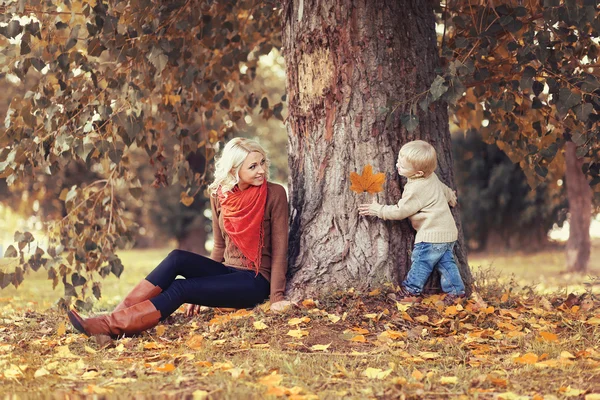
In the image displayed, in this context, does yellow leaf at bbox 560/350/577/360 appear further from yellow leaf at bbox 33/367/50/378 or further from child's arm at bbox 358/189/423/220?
yellow leaf at bbox 33/367/50/378

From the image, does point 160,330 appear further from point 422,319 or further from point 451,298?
point 451,298

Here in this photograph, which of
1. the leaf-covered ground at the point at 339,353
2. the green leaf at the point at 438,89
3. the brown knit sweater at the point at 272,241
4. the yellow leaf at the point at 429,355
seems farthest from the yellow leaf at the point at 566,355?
the brown knit sweater at the point at 272,241

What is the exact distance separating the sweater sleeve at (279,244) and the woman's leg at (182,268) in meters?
0.41

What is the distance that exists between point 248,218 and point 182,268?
530mm

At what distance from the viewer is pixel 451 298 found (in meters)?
4.46

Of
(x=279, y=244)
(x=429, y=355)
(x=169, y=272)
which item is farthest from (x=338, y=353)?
(x=169, y=272)

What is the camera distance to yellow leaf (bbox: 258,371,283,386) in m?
3.07

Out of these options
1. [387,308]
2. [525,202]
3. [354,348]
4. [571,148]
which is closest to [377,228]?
[387,308]

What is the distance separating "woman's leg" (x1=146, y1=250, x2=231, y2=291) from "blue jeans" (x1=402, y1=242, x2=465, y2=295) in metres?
1.23

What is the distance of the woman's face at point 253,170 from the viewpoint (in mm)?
4590

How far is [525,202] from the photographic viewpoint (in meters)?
14.4

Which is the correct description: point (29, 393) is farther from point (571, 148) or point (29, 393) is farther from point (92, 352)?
point (571, 148)

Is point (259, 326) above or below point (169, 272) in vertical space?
below

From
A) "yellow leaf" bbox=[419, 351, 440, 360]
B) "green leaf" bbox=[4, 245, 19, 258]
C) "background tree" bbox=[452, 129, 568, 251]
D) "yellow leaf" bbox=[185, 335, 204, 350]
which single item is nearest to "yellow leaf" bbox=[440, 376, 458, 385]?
"yellow leaf" bbox=[419, 351, 440, 360]
